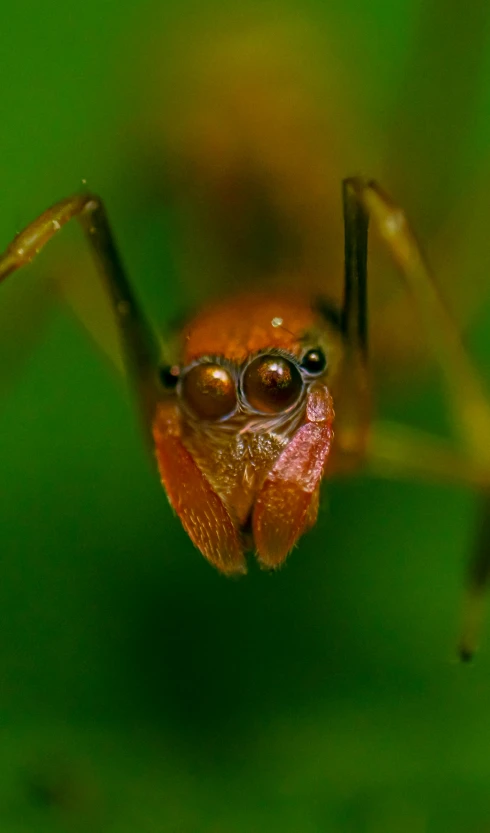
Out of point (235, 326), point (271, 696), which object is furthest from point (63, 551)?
point (235, 326)

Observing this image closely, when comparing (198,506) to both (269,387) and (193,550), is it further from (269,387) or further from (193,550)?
(193,550)

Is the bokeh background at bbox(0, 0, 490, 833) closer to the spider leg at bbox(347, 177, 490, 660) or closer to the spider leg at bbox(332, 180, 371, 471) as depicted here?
the spider leg at bbox(347, 177, 490, 660)

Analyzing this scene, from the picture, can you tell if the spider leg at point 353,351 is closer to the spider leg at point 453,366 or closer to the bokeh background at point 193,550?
the spider leg at point 453,366

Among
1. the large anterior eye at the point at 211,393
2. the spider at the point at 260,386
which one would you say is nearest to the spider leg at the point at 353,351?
the spider at the point at 260,386

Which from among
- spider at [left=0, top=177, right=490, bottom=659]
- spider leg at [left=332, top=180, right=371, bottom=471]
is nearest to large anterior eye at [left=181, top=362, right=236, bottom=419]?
spider at [left=0, top=177, right=490, bottom=659]

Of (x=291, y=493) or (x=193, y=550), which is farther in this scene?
(x=193, y=550)

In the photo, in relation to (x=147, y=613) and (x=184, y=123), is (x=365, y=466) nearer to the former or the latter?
(x=147, y=613)

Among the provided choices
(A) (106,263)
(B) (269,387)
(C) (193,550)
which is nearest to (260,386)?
(B) (269,387)
